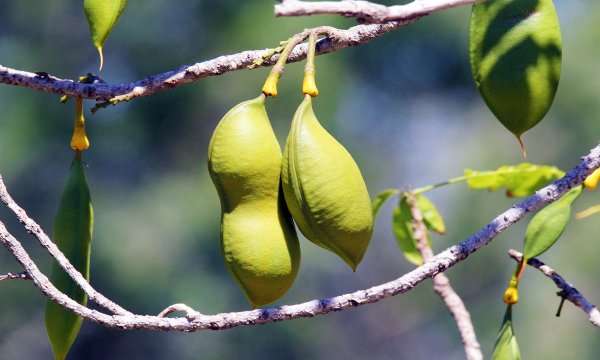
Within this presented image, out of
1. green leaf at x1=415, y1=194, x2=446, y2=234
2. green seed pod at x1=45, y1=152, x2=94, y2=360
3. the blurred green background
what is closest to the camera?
green seed pod at x1=45, y1=152, x2=94, y2=360

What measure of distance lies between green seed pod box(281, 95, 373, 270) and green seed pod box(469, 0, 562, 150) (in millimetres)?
143

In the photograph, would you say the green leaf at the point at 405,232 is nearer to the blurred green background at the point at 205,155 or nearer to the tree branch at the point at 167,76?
the tree branch at the point at 167,76

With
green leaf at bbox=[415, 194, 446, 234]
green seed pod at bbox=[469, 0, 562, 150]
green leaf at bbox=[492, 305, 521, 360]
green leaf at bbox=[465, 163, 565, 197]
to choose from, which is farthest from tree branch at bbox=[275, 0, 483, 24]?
green leaf at bbox=[415, 194, 446, 234]

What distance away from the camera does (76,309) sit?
0.82 m

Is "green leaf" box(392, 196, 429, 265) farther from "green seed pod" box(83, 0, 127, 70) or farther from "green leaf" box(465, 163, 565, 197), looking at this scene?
"green seed pod" box(83, 0, 127, 70)

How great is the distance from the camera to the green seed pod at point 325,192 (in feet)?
2.51

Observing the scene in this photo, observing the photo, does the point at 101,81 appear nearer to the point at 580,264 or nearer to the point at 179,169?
the point at 179,169

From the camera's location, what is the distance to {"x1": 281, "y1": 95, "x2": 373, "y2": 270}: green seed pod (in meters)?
0.76

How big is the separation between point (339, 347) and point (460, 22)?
10.1ft

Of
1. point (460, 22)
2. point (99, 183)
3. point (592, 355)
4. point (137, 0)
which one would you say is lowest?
point (592, 355)

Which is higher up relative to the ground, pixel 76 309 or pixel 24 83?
pixel 24 83

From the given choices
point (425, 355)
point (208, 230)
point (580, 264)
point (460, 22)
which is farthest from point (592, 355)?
point (208, 230)

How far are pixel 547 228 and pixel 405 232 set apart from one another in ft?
1.34

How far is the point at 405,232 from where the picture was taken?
1.31 m
